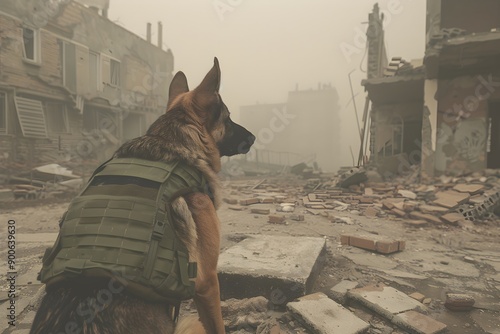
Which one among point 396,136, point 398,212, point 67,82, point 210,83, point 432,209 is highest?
point 67,82

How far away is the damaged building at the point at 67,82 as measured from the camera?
12.6m

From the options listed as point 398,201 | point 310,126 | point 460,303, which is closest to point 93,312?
point 460,303

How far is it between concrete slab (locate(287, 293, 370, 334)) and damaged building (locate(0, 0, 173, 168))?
1350 cm

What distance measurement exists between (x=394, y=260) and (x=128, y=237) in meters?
3.64

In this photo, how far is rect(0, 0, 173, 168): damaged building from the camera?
12562 millimetres

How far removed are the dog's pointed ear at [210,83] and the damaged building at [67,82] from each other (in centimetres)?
1339

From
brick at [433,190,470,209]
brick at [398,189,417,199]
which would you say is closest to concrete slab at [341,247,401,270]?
brick at [433,190,470,209]

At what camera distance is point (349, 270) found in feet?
11.3

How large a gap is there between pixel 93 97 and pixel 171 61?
351 inches

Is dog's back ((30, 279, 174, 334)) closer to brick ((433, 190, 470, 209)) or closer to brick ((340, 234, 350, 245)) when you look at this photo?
brick ((340, 234, 350, 245))

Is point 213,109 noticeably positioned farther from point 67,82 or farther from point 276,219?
point 67,82

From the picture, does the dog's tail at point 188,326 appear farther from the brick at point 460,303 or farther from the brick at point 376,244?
the brick at point 376,244

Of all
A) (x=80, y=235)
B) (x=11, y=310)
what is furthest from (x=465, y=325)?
(x=11, y=310)

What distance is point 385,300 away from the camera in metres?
2.60
